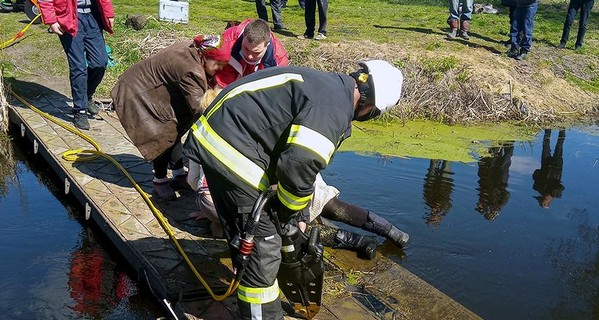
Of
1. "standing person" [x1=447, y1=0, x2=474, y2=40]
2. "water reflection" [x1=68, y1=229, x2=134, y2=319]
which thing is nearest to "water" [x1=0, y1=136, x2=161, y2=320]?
"water reflection" [x1=68, y1=229, x2=134, y2=319]

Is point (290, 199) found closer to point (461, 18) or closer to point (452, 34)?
point (452, 34)

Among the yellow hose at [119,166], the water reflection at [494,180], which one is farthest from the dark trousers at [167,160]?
the water reflection at [494,180]

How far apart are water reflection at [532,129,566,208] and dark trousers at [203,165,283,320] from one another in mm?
4381

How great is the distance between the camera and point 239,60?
4953 millimetres

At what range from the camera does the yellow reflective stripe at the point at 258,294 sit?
11.8 ft

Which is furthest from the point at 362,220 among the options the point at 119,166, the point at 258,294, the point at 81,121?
the point at 81,121

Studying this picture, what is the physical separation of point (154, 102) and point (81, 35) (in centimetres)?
236

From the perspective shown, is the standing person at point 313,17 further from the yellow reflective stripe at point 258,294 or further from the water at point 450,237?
the yellow reflective stripe at point 258,294

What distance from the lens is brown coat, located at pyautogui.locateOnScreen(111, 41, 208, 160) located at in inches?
207

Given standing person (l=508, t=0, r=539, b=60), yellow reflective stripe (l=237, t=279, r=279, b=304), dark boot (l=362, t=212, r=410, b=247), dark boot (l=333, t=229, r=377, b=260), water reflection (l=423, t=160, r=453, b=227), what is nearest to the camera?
yellow reflective stripe (l=237, t=279, r=279, b=304)

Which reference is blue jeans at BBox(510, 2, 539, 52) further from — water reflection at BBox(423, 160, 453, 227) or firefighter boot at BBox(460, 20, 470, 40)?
water reflection at BBox(423, 160, 453, 227)

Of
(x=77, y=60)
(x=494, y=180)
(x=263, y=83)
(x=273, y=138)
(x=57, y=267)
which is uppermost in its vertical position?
(x=263, y=83)

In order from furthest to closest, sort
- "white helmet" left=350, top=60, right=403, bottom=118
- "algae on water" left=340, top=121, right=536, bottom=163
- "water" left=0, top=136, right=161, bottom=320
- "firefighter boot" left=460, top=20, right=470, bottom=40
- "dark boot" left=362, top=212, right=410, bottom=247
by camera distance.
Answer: "firefighter boot" left=460, top=20, right=470, bottom=40, "algae on water" left=340, top=121, right=536, bottom=163, "dark boot" left=362, top=212, right=410, bottom=247, "water" left=0, top=136, right=161, bottom=320, "white helmet" left=350, top=60, right=403, bottom=118

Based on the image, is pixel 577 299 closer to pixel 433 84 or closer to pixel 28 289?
pixel 28 289
